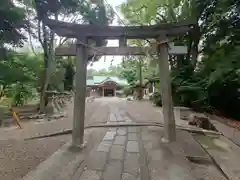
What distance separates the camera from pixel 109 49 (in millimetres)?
4352

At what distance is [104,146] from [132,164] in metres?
0.99

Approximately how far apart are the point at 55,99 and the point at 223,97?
789 cm

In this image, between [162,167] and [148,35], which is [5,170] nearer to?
[162,167]

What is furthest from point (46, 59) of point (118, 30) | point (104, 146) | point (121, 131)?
point (104, 146)

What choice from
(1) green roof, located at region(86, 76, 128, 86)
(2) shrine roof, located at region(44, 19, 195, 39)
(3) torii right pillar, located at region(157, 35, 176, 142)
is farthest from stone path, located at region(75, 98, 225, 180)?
(1) green roof, located at region(86, 76, 128, 86)

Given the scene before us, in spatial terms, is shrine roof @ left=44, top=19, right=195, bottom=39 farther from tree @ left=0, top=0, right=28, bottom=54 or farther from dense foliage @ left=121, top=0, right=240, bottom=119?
tree @ left=0, top=0, right=28, bottom=54

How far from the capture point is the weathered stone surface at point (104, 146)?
394cm

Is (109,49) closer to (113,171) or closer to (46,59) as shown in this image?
(113,171)

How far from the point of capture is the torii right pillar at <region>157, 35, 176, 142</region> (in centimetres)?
429

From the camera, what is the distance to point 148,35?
4316 mm

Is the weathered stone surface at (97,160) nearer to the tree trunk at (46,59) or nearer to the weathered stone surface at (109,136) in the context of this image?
the weathered stone surface at (109,136)

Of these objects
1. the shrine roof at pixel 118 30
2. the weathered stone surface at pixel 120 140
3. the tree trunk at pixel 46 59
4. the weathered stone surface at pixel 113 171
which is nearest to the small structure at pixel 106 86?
the tree trunk at pixel 46 59

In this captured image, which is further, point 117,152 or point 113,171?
point 117,152

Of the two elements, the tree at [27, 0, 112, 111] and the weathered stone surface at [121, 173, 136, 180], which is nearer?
the weathered stone surface at [121, 173, 136, 180]
